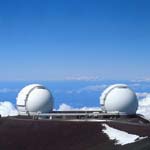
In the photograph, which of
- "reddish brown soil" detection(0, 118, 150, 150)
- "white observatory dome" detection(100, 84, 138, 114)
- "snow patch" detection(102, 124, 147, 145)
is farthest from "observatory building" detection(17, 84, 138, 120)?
"snow patch" detection(102, 124, 147, 145)

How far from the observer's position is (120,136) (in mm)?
55156

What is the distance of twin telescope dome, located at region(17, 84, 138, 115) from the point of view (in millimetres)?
63906

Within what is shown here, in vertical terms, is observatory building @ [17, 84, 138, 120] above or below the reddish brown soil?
above

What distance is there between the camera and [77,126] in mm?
58469

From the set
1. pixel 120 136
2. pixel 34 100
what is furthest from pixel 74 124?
pixel 34 100

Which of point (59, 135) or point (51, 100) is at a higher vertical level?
point (51, 100)

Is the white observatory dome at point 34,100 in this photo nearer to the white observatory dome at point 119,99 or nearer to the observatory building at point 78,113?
the observatory building at point 78,113

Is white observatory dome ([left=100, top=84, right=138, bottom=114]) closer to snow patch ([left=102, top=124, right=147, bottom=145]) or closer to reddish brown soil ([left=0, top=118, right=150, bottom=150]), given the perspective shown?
reddish brown soil ([left=0, top=118, right=150, bottom=150])

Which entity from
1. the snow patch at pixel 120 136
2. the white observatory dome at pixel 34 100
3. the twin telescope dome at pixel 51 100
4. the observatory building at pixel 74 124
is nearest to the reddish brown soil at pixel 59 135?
the observatory building at pixel 74 124

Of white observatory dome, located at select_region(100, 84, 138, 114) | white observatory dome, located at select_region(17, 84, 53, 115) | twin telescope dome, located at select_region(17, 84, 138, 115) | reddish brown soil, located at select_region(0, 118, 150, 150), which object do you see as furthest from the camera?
white observatory dome, located at select_region(17, 84, 53, 115)

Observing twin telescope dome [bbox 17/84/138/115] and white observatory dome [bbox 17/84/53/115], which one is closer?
twin telescope dome [bbox 17/84/138/115]

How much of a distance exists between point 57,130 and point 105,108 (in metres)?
9.47

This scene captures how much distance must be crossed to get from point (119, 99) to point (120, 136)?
9.41 m

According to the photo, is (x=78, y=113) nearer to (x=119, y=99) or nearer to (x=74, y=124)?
(x=119, y=99)
